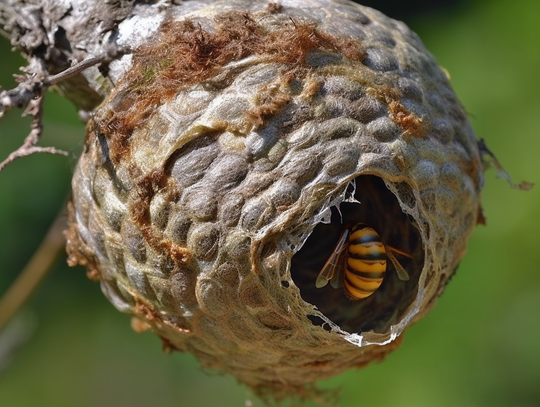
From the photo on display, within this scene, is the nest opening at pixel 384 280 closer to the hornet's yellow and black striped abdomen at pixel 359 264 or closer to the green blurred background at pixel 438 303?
the hornet's yellow and black striped abdomen at pixel 359 264

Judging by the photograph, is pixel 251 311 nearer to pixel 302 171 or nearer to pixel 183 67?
pixel 302 171

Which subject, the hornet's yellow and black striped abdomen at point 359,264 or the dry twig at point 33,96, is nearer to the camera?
the dry twig at point 33,96

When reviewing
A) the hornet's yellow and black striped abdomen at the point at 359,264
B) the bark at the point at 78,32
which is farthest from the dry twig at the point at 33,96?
the hornet's yellow and black striped abdomen at the point at 359,264

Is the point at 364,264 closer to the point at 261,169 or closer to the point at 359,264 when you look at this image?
the point at 359,264

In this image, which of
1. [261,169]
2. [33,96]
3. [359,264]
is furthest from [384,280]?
[33,96]

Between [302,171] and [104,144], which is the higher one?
[104,144]

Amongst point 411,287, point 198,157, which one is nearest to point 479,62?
point 411,287
